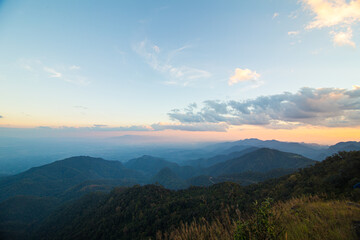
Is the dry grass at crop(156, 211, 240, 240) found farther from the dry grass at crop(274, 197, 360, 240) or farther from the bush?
the dry grass at crop(274, 197, 360, 240)

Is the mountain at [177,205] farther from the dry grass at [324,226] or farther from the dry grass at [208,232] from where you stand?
the dry grass at [208,232]

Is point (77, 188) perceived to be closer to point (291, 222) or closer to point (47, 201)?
point (47, 201)

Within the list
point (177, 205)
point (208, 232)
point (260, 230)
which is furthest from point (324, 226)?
point (177, 205)

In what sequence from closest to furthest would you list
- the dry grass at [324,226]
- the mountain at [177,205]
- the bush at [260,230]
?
the bush at [260,230]
the dry grass at [324,226]
the mountain at [177,205]

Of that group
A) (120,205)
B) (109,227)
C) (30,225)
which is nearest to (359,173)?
(109,227)

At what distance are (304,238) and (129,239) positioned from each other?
190 ft

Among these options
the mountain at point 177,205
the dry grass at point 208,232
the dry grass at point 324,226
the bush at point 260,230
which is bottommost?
the mountain at point 177,205

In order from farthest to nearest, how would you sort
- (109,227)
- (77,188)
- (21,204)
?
(77,188) → (21,204) → (109,227)

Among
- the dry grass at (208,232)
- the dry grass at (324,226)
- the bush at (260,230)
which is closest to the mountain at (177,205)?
the dry grass at (324,226)

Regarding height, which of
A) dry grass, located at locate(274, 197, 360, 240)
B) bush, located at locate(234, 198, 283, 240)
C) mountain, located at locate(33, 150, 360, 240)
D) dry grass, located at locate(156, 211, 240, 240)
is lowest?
mountain, located at locate(33, 150, 360, 240)

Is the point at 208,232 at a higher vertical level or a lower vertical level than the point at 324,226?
lower

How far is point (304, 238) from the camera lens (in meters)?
4.57

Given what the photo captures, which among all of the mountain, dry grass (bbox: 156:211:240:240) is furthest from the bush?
the mountain

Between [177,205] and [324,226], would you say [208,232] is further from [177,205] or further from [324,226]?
[177,205]
